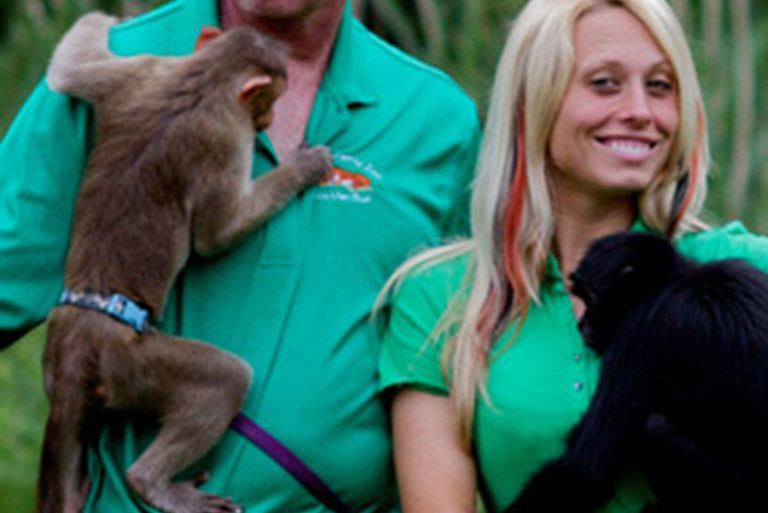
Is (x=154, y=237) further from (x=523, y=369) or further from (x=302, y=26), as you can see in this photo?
(x=523, y=369)

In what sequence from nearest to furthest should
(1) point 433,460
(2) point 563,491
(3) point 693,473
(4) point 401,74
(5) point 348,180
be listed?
(3) point 693,473 → (2) point 563,491 → (1) point 433,460 → (5) point 348,180 → (4) point 401,74

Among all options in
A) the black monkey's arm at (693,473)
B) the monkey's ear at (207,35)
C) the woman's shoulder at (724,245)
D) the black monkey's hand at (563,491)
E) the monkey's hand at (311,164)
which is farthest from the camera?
the monkey's ear at (207,35)

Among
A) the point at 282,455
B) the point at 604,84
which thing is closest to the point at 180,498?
the point at 282,455

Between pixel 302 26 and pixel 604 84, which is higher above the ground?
pixel 302 26

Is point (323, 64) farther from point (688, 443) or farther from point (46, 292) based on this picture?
point (688, 443)

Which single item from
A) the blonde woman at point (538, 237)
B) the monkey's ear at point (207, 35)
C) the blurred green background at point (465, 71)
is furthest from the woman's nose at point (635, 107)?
the blurred green background at point (465, 71)

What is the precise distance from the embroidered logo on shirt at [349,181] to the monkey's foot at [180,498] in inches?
31.9

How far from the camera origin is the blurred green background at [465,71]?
7.60 meters

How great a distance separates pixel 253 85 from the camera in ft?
15.5

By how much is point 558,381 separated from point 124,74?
1.36m

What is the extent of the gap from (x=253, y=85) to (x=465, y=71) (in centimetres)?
294

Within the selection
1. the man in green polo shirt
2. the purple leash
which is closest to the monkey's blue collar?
the man in green polo shirt

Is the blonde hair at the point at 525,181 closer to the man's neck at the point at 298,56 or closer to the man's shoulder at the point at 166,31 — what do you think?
the man's neck at the point at 298,56

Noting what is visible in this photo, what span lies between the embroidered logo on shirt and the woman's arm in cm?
54
